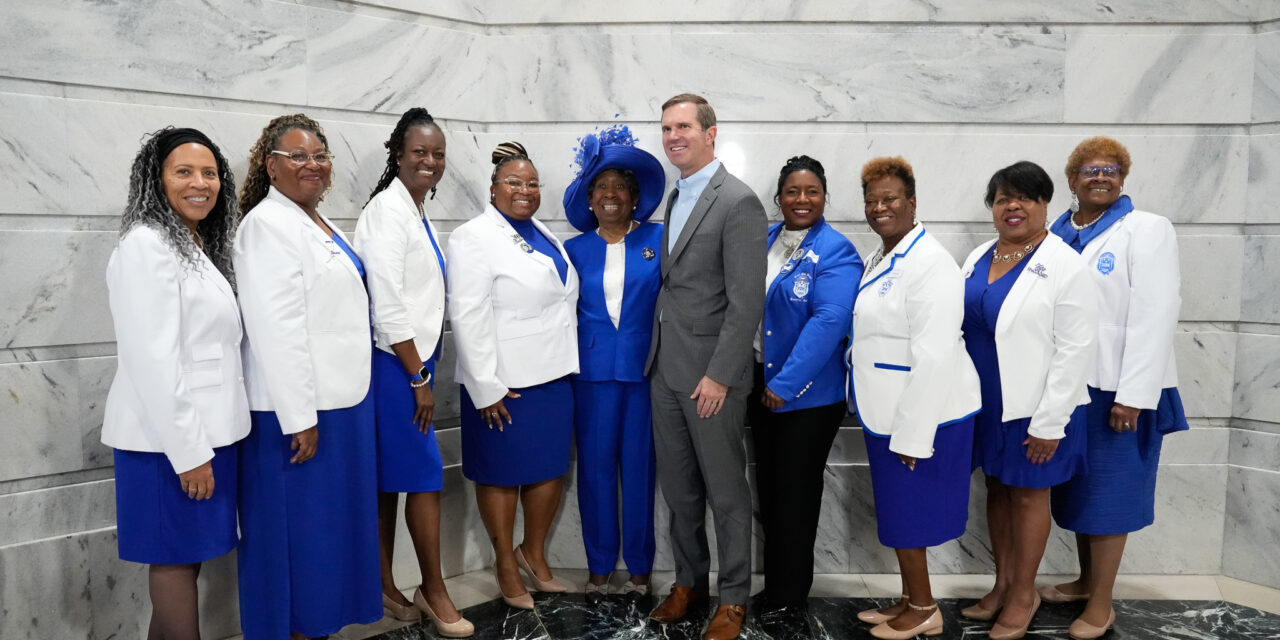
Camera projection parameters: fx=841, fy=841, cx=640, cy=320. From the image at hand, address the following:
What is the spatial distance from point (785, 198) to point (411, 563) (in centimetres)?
229

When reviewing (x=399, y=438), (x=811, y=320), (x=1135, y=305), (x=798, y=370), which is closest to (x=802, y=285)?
(x=811, y=320)

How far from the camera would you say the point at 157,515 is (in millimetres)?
2436

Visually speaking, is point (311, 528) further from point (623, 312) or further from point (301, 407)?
point (623, 312)

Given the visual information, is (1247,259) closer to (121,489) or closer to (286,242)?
(286,242)

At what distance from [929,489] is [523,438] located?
1570 millimetres

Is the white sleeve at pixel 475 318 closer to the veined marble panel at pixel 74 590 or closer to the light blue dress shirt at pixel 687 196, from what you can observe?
the light blue dress shirt at pixel 687 196

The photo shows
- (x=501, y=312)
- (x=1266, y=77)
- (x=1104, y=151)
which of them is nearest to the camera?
(x=1104, y=151)

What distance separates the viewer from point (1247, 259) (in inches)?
148

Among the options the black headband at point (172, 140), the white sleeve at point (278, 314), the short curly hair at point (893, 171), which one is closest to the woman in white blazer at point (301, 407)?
the white sleeve at point (278, 314)

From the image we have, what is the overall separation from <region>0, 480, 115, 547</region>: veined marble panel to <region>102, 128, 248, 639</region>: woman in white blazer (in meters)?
0.62

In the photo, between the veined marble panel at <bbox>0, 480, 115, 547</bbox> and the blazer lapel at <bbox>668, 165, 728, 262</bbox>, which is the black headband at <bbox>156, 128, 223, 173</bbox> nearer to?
the veined marble panel at <bbox>0, 480, 115, 547</bbox>

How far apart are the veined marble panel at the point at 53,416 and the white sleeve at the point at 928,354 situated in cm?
283

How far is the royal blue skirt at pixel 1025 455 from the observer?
3045 millimetres

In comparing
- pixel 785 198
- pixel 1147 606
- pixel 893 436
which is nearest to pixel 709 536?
pixel 893 436
